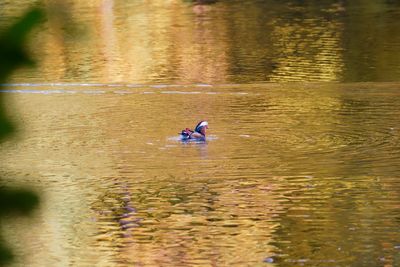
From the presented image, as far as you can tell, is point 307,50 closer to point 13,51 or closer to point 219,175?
point 219,175

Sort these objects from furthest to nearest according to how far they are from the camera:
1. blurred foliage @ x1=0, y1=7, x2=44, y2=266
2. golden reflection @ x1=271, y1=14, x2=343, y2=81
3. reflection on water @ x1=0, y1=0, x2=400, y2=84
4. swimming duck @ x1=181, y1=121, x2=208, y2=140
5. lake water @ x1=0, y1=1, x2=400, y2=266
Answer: reflection on water @ x1=0, y1=0, x2=400, y2=84
golden reflection @ x1=271, y1=14, x2=343, y2=81
swimming duck @ x1=181, y1=121, x2=208, y2=140
lake water @ x1=0, y1=1, x2=400, y2=266
blurred foliage @ x1=0, y1=7, x2=44, y2=266

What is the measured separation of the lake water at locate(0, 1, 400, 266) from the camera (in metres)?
7.16

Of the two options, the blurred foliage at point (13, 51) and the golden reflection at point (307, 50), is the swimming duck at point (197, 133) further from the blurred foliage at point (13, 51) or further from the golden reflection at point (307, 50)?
the blurred foliage at point (13, 51)

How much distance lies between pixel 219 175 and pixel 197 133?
3.61 ft

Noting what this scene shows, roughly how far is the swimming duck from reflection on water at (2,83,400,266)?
92 mm

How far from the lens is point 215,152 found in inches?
404

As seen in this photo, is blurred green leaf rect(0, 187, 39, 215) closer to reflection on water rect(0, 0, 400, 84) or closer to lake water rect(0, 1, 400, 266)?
lake water rect(0, 1, 400, 266)

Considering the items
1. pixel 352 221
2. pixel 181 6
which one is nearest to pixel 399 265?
pixel 352 221

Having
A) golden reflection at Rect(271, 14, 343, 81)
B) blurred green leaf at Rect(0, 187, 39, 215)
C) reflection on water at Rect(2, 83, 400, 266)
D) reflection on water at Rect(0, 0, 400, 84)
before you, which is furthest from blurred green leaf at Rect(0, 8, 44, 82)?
golden reflection at Rect(271, 14, 343, 81)

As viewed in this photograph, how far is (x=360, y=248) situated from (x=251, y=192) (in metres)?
1.88

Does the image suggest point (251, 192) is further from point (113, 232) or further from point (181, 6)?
point (181, 6)

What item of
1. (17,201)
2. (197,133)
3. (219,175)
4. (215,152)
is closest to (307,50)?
(197,133)

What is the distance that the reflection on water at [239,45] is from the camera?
50.3ft

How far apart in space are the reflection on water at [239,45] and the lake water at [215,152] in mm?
64
